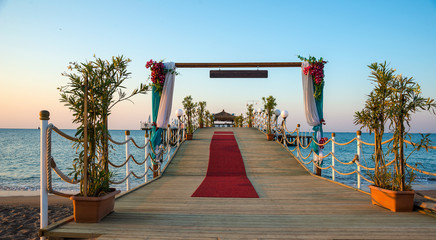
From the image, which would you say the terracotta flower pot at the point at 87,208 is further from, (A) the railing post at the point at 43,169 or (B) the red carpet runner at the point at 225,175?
(B) the red carpet runner at the point at 225,175

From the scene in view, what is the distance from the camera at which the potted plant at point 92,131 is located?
2.66 m

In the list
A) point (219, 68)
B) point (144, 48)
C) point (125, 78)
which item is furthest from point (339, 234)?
point (144, 48)

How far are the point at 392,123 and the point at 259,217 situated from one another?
6.53ft

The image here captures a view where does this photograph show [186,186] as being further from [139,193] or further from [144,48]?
[144,48]

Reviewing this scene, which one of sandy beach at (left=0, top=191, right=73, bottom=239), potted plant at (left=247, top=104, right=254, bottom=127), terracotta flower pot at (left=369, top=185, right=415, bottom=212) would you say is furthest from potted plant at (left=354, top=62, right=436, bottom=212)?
potted plant at (left=247, top=104, right=254, bottom=127)

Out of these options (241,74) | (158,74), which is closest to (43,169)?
(158,74)

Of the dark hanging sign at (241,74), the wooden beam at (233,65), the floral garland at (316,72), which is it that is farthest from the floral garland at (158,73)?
the floral garland at (316,72)

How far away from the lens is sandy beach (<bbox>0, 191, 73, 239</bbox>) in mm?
4883

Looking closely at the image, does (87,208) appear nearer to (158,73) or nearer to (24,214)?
(24,214)

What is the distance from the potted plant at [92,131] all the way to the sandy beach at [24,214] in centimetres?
287

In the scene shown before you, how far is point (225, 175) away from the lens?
22.1ft

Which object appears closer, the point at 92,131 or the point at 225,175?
the point at 92,131

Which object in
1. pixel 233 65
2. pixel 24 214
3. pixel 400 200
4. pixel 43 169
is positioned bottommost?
pixel 24 214

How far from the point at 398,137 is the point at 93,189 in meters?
3.53
